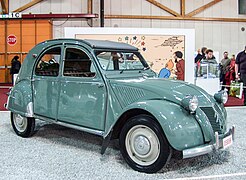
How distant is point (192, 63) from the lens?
10.3m

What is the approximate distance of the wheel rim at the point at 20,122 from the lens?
16.5 feet

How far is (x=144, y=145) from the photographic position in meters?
3.48

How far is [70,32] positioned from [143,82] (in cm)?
602

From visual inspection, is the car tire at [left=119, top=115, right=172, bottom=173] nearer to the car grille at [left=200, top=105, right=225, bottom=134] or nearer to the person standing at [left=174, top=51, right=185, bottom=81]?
the car grille at [left=200, top=105, right=225, bottom=134]

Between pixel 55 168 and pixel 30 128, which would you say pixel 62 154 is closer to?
pixel 55 168

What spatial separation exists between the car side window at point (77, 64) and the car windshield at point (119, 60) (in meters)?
0.16

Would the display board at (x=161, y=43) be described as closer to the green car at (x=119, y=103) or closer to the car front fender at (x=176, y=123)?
the green car at (x=119, y=103)

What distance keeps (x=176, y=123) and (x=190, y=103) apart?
0.87 feet

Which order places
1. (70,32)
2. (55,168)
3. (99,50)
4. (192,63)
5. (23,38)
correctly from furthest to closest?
(23,38) < (192,63) < (70,32) < (99,50) < (55,168)

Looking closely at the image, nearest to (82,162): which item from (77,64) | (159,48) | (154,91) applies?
(154,91)

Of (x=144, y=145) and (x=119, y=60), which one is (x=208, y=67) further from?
(x=144, y=145)

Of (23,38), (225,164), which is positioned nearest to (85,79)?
(225,164)

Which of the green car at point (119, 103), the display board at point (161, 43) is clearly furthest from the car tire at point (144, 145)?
the display board at point (161, 43)

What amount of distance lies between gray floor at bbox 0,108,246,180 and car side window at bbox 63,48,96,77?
1.02 metres
